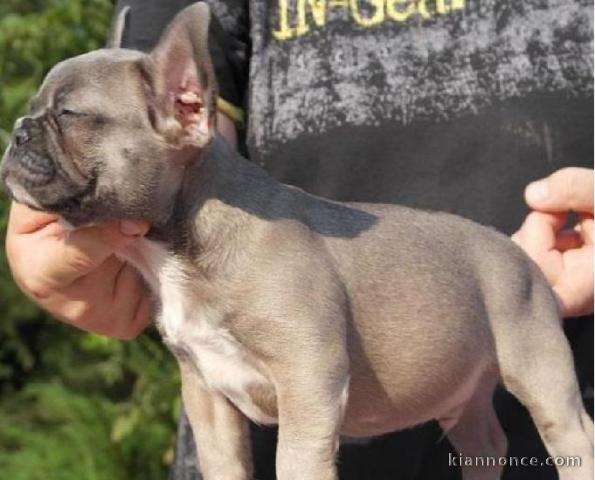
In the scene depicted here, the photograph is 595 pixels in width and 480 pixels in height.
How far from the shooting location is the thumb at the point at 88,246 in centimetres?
207

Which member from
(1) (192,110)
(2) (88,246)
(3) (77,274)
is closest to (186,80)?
(1) (192,110)

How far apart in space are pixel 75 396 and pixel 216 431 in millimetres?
2778

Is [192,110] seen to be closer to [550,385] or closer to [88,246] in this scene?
[88,246]

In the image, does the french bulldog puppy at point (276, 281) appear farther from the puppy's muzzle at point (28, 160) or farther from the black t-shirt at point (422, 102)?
the black t-shirt at point (422, 102)

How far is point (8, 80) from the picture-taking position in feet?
16.2

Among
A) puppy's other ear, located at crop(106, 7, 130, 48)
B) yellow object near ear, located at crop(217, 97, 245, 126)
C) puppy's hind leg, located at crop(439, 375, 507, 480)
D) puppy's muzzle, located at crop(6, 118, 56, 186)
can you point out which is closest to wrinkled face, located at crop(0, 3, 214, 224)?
puppy's muzzle, located at crop(6, 118, 56, 186)

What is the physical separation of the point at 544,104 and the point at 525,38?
0.14m

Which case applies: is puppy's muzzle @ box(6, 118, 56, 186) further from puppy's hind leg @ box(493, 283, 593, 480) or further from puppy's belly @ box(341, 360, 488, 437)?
puppy's hind leg @ box(493, 283, 593, 480)

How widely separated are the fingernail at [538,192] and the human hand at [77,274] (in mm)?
754

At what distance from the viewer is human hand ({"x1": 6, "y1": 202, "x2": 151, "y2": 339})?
7.01ft

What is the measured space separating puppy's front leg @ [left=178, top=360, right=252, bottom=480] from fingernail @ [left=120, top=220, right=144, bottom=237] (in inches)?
9.8

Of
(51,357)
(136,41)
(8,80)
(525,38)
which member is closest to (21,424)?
(51,357)

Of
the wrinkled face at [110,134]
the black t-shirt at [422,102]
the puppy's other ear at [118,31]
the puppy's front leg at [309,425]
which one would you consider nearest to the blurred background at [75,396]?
the black t-shirt at [422,102]

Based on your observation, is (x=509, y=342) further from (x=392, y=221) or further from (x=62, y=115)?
(x=62, y=115)
